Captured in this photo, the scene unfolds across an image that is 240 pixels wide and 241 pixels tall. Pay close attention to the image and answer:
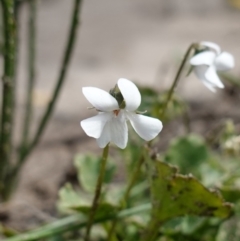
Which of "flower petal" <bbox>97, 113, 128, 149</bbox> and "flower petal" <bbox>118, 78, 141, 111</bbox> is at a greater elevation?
"flower petal" <bbox>118, 78, 141, 111</bbox>

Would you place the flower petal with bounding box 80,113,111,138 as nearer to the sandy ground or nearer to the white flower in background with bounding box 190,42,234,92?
the white flower in background with bounding box 190,42,234,92

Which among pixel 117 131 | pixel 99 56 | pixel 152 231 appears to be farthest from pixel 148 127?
pixel 99 56

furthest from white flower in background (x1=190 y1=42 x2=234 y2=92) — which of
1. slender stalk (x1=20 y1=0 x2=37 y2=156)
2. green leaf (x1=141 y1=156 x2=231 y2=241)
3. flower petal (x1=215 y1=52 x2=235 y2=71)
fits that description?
slender stalk (x1=20 y1=0 x2=37 y2=156)

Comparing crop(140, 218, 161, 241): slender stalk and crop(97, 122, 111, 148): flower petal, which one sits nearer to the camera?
crop(97, 122, 111, 148): flower petal

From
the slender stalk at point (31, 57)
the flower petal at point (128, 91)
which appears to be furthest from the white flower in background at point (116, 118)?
the slender stalk at point (31, 57)

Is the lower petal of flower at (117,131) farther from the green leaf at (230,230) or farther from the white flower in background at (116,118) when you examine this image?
the green leaf at (230,230)

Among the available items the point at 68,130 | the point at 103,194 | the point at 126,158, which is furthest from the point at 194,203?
the point at 68,130
